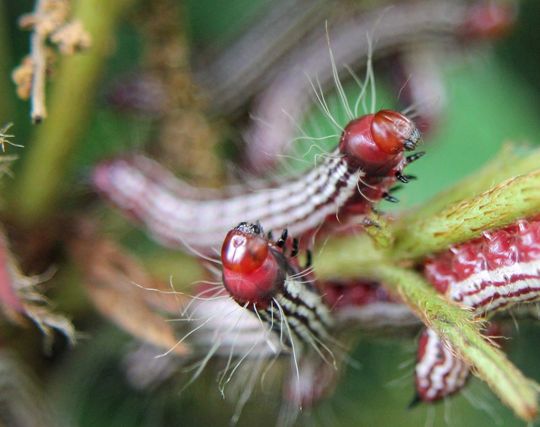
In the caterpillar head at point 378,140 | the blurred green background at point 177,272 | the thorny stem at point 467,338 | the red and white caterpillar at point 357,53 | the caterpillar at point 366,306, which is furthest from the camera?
the red and white caterpillar at point 357,53

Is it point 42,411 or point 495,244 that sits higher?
point 495,244

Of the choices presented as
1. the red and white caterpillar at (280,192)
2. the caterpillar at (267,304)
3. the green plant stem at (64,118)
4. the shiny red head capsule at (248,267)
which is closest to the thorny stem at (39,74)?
the green plant stem at (64,118)

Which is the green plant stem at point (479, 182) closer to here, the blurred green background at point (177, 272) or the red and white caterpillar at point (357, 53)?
the blurred green background at point (177, 272)

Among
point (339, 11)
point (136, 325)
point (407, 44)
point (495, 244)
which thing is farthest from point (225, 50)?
point (495, 244)

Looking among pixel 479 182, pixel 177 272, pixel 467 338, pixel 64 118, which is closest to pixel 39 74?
pixel 64 118

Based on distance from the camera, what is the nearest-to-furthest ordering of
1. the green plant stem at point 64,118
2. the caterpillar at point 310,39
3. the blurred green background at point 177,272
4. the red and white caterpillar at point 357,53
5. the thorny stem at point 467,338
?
the thorny stem at point 467,338 < the green plant stem at point 64,118 < the blurred green background at point 177,272 < the red and white caterpillar at point 357,53 < the caterpillar at point 310,39

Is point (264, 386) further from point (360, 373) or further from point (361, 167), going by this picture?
point (361, 167)

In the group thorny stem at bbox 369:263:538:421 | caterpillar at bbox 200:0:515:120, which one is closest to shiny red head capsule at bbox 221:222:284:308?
thorny stem at bbox 369:263:538:421
